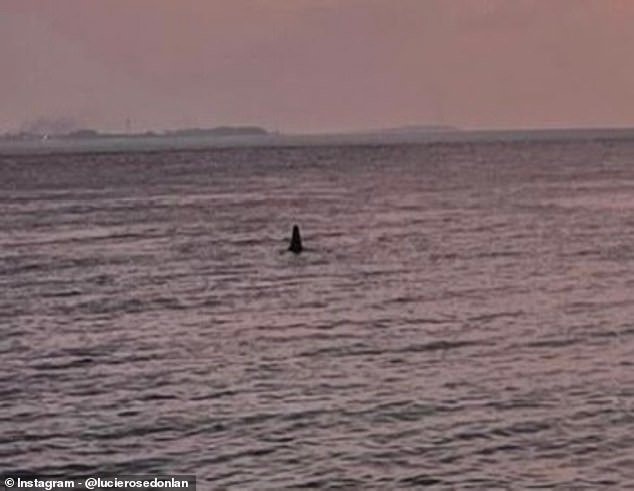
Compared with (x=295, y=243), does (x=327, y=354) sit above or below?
below

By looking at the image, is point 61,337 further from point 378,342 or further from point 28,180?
point 28,180

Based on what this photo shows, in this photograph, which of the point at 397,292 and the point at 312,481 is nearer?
the point at 312,481

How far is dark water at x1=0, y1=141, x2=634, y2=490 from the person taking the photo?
2275 centimetres

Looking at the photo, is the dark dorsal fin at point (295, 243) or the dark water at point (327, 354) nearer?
the dark water at point (327, 354)

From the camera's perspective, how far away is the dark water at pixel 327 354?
22750mm

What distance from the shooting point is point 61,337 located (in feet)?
119

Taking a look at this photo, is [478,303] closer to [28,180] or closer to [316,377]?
[316,377]

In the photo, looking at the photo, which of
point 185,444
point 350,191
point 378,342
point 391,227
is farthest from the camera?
point 350,191

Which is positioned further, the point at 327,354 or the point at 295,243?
the point at 295,243

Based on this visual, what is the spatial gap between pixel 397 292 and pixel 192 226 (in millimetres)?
36255

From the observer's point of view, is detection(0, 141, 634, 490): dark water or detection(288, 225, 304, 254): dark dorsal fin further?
detection(288, 225, 304, 254): dark dorsal fin

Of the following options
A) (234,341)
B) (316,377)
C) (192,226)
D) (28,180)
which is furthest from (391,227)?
(28,180)

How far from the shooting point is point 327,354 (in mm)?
Answer: 32656

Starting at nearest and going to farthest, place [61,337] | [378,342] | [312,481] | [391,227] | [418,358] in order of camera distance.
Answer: [312,481] < [418,358] < [378,342] < [61,337] < [391,227]
